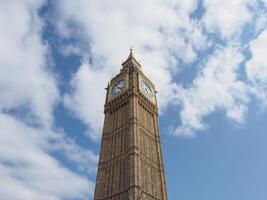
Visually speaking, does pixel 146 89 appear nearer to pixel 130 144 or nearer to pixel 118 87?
pixel 118 87

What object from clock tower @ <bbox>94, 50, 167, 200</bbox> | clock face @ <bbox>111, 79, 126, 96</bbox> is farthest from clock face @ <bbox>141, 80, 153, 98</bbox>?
clock face @ <bbox>111, 79, 126, 96</bbox>

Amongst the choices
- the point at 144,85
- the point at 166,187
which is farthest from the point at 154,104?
the point at 166,187

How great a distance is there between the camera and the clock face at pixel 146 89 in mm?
62312

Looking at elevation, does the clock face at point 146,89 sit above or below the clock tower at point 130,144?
above

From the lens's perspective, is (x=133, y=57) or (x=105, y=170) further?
(x=133, y=57)

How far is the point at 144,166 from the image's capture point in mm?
48344

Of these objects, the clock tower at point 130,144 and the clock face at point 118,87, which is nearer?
the clock tower at point 130,144

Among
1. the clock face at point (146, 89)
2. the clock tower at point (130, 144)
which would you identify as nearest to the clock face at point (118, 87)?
the clock tower at point (130, 144)

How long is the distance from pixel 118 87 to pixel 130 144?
691 inches

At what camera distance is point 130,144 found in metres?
49.2

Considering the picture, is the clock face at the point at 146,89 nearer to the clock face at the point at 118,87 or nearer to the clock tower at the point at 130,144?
the clock tower at the point at 130,144

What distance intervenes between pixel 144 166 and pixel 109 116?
1546 cm

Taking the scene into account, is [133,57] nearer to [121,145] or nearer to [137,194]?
[121,145]

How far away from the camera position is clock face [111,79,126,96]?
6187 cm
